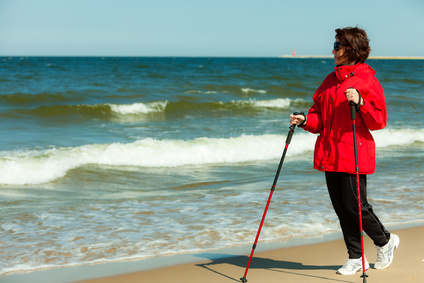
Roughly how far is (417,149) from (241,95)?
14339 mm

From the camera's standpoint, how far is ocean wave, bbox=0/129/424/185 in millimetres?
8445

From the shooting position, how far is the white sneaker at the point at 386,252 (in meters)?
3.85

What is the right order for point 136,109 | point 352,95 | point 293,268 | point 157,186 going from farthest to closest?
1. point 136,109
2. point 157,186
3. point 293,268
4. point 352,95

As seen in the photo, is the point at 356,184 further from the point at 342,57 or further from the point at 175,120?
the point at 175,120

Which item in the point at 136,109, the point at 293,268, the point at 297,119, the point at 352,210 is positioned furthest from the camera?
the point at 136,109

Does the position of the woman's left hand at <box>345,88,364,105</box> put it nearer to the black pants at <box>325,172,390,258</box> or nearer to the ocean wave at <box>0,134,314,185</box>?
the black pants at <box>325,172,390,258</box>

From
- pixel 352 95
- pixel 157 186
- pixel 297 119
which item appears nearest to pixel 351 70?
pixel 352 95

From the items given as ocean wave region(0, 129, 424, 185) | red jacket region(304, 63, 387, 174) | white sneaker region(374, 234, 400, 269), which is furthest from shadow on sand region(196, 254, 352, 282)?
ocean wave region(0, 129, 424, 185)

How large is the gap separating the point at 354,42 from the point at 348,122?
531 mm

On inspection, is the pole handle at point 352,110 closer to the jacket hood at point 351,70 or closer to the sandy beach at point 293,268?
the jacket hood at point 351,70

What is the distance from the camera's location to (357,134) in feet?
11.6

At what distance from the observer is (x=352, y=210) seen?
360cm

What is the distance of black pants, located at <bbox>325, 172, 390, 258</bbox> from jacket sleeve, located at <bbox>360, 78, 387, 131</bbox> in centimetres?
39

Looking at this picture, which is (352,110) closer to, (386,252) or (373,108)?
(373,108)
